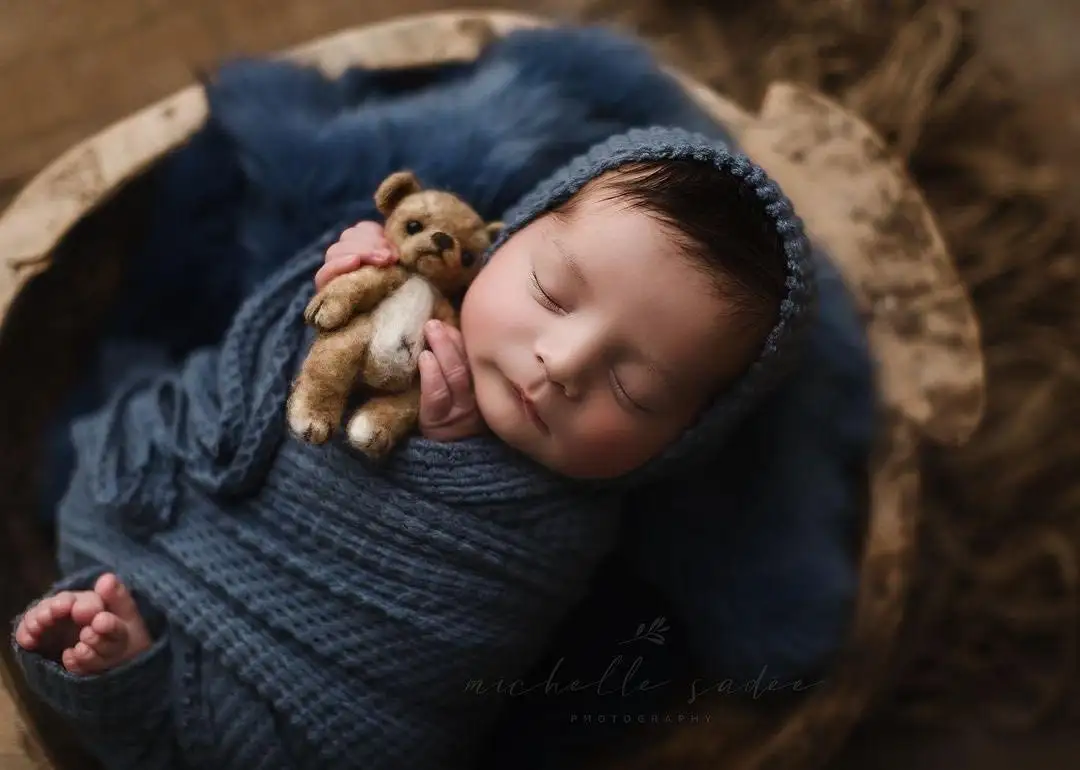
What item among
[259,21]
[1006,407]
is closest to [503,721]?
[1006,407]

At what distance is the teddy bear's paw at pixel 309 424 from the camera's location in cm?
71

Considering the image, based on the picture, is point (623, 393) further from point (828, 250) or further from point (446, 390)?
point (828, 250)

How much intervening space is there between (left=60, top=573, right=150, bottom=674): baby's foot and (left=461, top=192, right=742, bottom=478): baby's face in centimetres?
34

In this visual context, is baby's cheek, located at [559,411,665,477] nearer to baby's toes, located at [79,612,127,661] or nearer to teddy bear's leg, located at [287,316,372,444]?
teddy bear's leg, located at [287,316,372,444]

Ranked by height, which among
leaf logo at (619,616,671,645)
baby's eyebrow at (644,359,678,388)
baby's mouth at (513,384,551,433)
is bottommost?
leaf logo at (619,616,671,645)

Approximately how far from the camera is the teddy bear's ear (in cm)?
77

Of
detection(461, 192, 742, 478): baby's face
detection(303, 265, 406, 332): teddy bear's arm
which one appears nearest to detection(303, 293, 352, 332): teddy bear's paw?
detection(303, 265, 406, 332): teddy bear's arm

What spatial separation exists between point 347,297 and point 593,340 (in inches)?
7.6

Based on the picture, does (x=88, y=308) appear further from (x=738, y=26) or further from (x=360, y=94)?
(x=738, y=26)

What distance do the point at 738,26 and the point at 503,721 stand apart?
3.28 ft

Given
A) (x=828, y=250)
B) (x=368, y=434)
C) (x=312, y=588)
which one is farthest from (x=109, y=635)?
(x=828, y=250)

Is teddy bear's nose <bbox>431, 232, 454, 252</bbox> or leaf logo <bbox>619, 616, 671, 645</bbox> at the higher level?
teddy bear's nose <bbox>431, 232, 454, 252</bbox>

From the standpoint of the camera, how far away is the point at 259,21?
1413 millimetres

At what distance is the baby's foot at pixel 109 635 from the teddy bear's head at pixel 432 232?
0.36 metres
